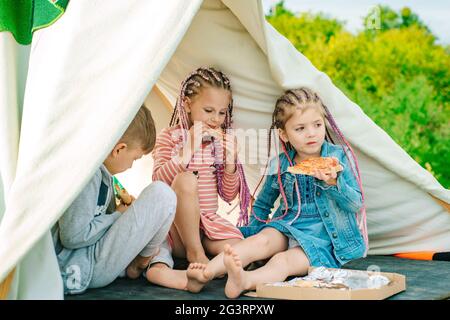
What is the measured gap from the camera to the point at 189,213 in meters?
2.85

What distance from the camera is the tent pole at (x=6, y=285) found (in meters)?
2.16

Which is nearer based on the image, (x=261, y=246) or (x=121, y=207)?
(x=261, y=246)

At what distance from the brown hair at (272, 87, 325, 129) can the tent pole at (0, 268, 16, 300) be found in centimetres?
119

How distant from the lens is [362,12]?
677 cm

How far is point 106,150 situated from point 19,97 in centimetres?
41

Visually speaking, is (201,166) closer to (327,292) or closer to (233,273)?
(233,273)

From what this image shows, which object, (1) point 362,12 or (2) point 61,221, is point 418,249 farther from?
(1) point 362,12

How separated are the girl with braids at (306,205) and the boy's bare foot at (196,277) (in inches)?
8.7

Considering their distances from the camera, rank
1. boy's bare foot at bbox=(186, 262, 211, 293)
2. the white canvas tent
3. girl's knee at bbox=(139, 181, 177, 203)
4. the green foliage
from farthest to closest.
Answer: the green foliage < girl's knee at bbox=(139, 181, 177, 203) < boy's bare foot at bbox=(186, 262, 211, 293) < the white canvas tent

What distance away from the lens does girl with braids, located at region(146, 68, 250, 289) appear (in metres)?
2.86

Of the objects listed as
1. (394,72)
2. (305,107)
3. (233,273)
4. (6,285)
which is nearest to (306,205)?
Result: (305,107)

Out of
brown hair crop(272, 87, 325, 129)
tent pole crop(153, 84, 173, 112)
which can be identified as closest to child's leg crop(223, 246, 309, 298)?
brown hair crop(272, 87, 325, 129)

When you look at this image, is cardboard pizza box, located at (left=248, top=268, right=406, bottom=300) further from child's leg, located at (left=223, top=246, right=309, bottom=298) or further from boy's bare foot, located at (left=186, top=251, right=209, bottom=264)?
boy's bare foot, located at (left=186, top=251, right=209, bottom=264)

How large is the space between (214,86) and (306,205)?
56cm
